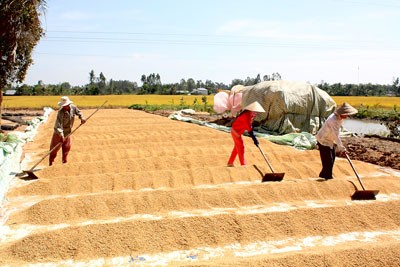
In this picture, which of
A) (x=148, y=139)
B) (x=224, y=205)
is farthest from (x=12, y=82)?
(x=224, y=205)

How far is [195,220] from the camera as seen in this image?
12.0 feet

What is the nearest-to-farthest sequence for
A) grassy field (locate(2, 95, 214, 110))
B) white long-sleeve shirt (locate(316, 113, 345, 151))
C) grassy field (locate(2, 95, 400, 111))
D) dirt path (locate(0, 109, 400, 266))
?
dirt path (locate(0, 109, 400, 266)) < white long-sleeve shirt (locate(316, 113, 345, 151)) < grassy field (locate(2, 95, 400, 111)) < grassy field (locate(2, 95, 214, 110))

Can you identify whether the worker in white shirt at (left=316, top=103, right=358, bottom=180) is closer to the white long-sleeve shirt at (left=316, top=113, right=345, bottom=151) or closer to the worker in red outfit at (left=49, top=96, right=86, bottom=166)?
the white long-sleeve shirt at (left=316, top=113, right=345, bottom=151)

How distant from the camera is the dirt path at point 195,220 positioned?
3.12m

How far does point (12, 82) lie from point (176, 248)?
9336 millimetres

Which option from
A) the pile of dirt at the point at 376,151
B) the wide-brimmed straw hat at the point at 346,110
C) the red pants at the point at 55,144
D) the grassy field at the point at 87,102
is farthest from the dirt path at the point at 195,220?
the grassy field at the point at 87,102

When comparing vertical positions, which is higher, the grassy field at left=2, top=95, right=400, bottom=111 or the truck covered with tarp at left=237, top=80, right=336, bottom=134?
the truck covered with tarp at left=237, top=80, right=336, bottom=134

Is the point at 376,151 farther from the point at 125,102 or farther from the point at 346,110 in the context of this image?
the point at 125,102

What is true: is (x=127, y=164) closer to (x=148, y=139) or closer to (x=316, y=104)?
(x=148, y=139)

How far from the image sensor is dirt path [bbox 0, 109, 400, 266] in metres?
3.12

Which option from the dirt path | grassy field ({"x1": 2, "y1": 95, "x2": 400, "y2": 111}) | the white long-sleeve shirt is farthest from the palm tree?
grassy field ({"x1": 2, "y1": 95, "x2": 400, "y2": 111})

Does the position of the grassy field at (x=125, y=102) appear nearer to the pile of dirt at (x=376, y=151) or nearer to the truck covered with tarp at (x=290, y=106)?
the truck covered with tarp at (x=290, y=106)

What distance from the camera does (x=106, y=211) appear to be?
4.07 metres

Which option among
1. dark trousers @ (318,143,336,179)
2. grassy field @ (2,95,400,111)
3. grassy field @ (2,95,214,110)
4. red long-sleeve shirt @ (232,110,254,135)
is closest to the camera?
dark trousers @ (318,143,336,179)
